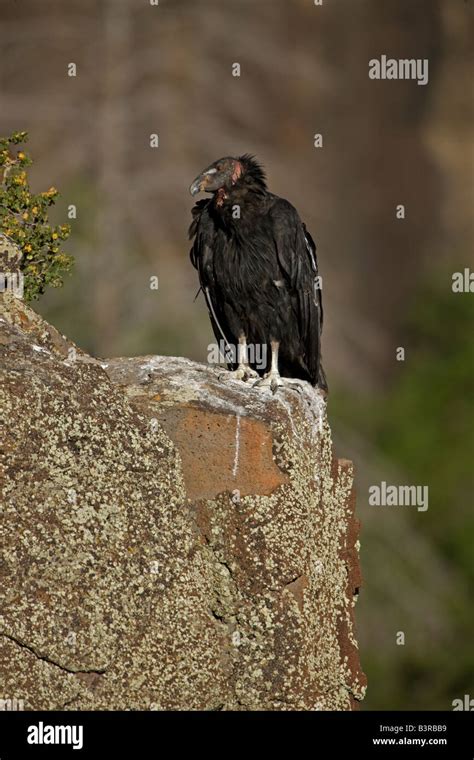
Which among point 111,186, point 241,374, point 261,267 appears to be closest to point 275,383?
point 241,374

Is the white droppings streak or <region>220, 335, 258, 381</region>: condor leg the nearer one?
the white droppings streak

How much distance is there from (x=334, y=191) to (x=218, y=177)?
23.2 meters

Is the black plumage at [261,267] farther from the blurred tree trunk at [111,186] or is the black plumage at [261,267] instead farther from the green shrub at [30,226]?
the blurred tree trunk at [111,186]

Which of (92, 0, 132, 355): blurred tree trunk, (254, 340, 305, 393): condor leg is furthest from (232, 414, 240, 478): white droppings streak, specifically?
(92, 0, 132, 355): blurred tree trunk

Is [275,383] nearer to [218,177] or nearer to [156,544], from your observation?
[156,544]

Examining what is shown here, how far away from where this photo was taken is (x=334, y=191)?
32.2 meters

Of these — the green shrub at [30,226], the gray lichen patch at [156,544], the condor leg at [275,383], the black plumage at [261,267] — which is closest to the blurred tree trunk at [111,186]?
the black plumage at [261,267]

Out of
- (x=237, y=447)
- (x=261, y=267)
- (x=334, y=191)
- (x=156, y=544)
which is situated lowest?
(x=156, y=544)

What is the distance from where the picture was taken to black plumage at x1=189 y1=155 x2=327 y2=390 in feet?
30.3

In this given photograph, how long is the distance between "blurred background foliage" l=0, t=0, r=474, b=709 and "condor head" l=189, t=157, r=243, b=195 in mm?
12099

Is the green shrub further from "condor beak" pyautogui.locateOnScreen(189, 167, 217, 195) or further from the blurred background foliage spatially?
the blurred background foliage

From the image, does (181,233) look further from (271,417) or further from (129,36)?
(271,417)

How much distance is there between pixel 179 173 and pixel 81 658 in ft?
55.0

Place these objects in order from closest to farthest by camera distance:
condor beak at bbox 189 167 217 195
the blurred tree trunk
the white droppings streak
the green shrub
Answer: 1. the white droppings streak
2. the green shrub
3. condor beak at bbox 189 167 217 195
4. the blurred tree trunk
